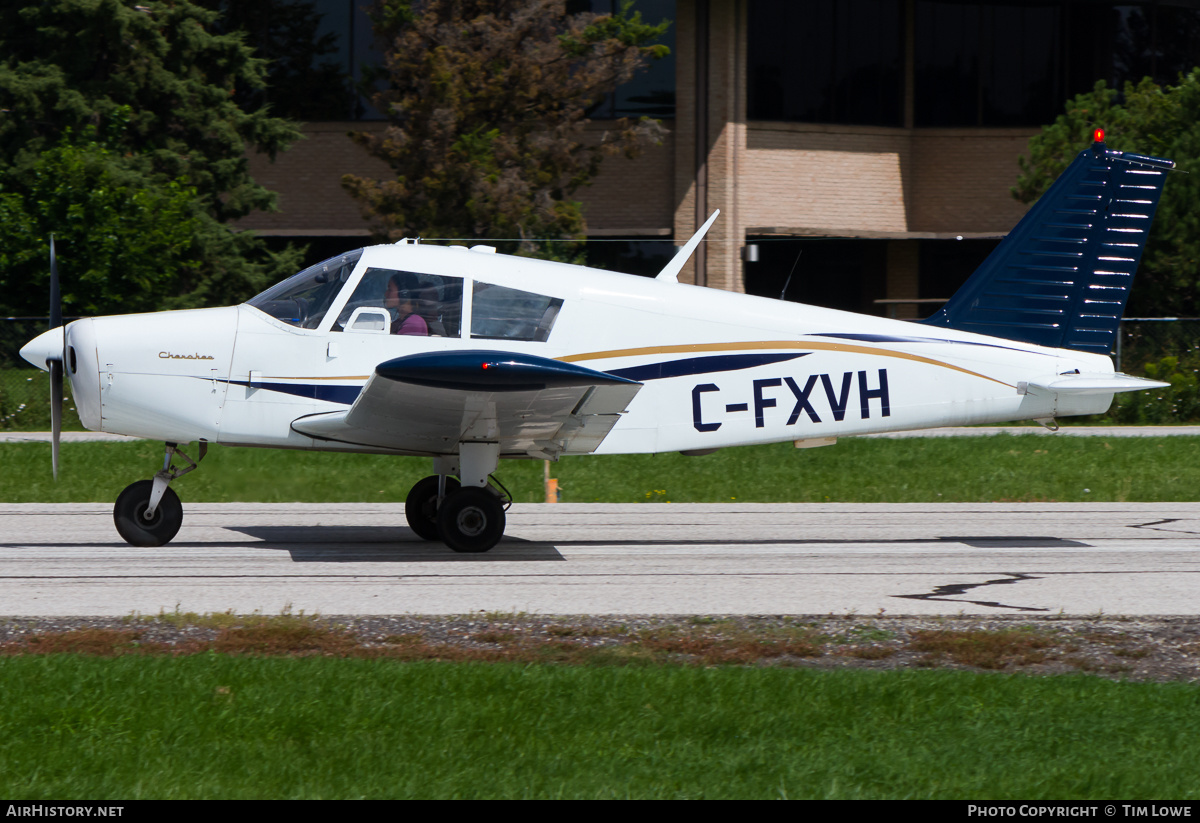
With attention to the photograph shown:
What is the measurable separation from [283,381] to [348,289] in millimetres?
840

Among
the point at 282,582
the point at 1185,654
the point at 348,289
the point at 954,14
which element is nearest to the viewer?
the point at 1185,654

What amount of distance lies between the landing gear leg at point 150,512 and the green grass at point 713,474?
5.97 feet

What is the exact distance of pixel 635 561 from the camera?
10.2m

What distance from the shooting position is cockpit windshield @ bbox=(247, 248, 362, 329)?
10.0 meters

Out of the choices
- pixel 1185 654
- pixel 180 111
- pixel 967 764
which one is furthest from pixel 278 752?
pixel 180 111

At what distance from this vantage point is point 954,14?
31484 mm

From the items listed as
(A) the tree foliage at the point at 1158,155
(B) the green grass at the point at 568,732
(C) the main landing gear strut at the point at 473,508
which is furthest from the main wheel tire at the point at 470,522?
(A) the tree foliage at the point at 1158,155

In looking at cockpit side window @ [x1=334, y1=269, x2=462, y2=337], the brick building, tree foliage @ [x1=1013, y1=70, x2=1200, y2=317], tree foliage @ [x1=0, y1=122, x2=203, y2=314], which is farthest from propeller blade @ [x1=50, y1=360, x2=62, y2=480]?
tree foliage @ [x1=1013, y1=70, x2=1200, y2=317]

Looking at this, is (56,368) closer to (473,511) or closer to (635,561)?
(473,511)

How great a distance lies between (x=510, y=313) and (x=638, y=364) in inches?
42.1

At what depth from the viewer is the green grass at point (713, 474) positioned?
13922 mm

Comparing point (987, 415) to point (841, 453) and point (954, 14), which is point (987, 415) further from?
point (954, 14)

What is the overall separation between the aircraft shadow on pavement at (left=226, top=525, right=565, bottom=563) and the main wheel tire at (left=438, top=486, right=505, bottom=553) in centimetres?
11

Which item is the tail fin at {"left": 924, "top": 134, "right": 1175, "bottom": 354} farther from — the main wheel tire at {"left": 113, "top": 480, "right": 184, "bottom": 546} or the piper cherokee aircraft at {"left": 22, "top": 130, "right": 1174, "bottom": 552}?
the main wheel tire at {"left": 113, "top": 480, "right": 184, "bottom": 546}
